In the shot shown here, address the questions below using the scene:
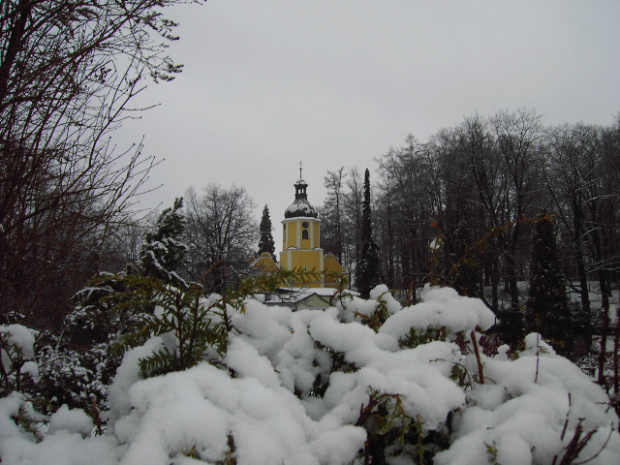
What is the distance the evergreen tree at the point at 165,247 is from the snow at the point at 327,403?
678cm

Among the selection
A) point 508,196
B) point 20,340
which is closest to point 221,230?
point 508,196

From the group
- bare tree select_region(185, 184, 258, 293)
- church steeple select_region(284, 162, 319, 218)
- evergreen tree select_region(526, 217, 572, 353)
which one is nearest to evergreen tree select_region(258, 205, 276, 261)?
church steeple select_region(284, 162, 319, 218)

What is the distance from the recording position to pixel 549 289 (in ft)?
50.7

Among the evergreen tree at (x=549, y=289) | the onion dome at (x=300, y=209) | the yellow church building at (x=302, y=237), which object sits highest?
the onion dome at (x=300, y=209)

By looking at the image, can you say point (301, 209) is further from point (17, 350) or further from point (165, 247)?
point (17, 350)

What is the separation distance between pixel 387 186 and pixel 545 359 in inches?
1286

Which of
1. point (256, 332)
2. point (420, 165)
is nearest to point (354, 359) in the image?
point (256, 332)

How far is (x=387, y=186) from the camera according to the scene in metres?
33.1

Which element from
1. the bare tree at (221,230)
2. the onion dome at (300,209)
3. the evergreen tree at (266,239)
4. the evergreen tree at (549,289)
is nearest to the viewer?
the evergreen tree at (549,289)

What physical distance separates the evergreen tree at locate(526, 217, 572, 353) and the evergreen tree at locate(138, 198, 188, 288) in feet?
41.3

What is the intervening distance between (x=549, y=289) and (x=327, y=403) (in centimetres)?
1687

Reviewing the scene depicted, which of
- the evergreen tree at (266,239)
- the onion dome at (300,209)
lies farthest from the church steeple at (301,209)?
the evergreen tree at (266,239)

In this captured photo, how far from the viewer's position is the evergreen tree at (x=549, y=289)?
15.0 m

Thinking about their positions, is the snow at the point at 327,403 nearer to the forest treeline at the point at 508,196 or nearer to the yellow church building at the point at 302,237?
the forest treeline at the point at 508,196
